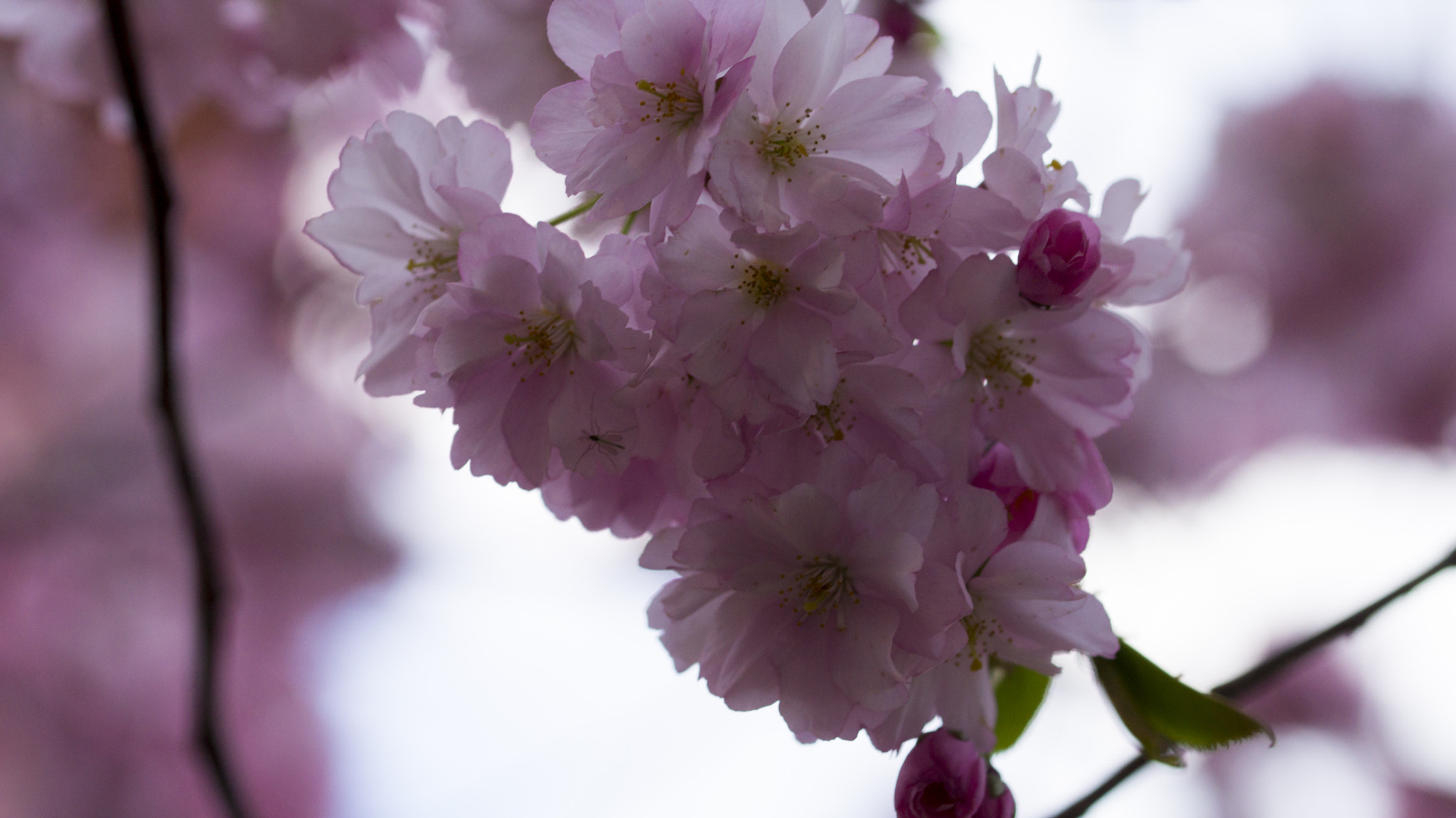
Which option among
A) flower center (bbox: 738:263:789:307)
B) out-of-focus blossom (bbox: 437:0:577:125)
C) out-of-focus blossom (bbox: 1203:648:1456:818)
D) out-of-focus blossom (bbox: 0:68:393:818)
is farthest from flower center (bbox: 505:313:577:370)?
out-of-focus blossom (bbox: 1203:648:1456:818)

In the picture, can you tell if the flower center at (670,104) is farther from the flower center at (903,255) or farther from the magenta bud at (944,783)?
the magenta bud at (944,783)

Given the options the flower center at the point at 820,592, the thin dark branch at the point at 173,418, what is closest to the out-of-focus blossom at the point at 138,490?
the thin dark branch at the point at 173,418

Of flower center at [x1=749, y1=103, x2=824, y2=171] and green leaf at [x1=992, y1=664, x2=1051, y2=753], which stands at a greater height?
flower center at [x1=749, y1=103, x2=824, y2=171]

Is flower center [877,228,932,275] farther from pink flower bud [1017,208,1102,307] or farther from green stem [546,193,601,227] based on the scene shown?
green stem [546,193,601,227]

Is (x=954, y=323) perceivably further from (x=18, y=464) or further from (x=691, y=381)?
(x=18, y=464)

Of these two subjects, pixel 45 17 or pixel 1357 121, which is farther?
pixel 1357 121

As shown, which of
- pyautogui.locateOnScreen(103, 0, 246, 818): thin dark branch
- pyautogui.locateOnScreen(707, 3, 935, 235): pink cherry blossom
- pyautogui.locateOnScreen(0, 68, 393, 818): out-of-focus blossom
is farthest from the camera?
pyautogui.locateOnScreen(0, 68, 393, 818): out-of-focus blossom

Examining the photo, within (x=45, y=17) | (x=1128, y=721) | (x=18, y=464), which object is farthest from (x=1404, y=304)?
(x=18, y=464)
